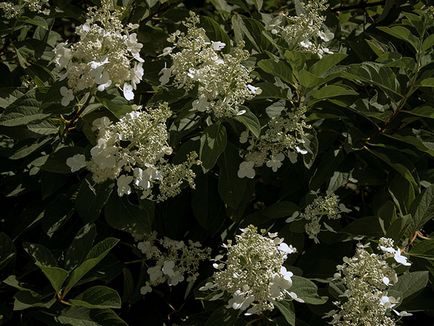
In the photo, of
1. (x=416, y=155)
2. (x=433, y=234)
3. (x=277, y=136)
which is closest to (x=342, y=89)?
(x=277, y=136)

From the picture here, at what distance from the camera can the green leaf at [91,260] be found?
213 cm

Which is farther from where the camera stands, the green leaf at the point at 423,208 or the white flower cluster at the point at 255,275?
the green leaf at the point at 423,208

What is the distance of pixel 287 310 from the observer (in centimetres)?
213

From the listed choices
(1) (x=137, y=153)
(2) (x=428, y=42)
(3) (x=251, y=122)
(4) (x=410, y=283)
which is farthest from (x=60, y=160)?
(2) (x=428, y=42)

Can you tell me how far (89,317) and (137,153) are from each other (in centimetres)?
51

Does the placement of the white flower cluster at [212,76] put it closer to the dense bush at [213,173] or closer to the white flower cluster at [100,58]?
the dense bush at [213,173]

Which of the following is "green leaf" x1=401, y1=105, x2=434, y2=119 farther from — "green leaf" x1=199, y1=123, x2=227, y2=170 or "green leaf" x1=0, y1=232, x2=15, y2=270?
"green leaf" x1=0, y1=232, x2=15, y2=270

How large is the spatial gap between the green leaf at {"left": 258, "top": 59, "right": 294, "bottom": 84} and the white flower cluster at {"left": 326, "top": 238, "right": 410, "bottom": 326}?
597mm

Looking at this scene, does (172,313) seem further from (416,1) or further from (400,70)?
(416,1)

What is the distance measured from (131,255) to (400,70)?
1173mm

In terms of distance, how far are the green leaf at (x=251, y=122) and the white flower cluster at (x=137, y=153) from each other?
178 millimetres

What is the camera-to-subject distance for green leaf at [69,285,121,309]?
215 cm

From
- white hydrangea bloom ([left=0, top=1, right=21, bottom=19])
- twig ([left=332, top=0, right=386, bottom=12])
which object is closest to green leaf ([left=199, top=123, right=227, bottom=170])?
white hydrangea bloom ([left=0, top=1, right=21, bottom=19])

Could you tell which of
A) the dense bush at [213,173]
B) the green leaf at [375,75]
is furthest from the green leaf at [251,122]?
the green leaf at [375,75]
